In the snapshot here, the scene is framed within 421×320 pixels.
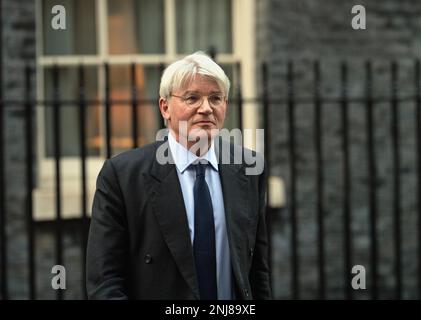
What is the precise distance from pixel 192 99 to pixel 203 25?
4776mm

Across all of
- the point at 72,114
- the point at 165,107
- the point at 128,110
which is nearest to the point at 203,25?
the point at 128,110

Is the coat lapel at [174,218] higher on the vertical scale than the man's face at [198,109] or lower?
lower

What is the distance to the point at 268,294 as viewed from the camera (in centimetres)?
340

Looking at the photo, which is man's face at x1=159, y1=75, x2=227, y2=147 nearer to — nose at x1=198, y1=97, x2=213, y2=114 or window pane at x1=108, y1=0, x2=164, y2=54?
nose at x1=198, y1=97, x2=213, y2=114

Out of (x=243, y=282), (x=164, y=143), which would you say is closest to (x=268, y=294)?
(x=243, y=282)

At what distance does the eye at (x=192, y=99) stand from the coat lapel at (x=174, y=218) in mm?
264

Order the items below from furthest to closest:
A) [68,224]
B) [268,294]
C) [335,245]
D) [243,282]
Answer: [335,245] → [68,224] → [268,294] → [243,282]

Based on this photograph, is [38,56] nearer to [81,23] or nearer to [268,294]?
[81,23]

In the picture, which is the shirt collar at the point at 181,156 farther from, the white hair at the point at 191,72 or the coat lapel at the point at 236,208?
the white hair at the point at 191,72

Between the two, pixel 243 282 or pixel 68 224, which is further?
pixel 68 224

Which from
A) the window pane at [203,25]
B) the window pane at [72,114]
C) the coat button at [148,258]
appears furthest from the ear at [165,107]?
the window pane at [203,25]

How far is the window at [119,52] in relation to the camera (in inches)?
291
